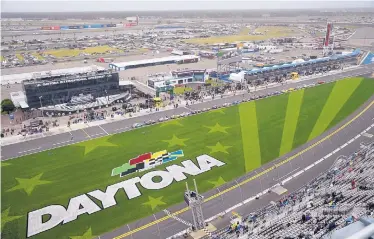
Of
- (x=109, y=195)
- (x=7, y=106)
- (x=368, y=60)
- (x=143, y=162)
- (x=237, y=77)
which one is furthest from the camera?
(x=368, y=60)

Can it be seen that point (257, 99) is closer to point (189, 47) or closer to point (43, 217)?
point (43, 217)

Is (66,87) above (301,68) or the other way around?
above

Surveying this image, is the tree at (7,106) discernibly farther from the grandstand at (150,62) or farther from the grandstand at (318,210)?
the grandstand at (318,210)

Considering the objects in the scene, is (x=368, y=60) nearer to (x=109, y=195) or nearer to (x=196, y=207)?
(x=196, y=207)

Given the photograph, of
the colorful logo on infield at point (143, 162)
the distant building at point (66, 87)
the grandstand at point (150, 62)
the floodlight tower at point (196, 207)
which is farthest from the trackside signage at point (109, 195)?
the grandstand at point (150, 62)

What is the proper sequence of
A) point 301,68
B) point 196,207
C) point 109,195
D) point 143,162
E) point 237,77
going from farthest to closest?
point 301,68 → point 237,77 → point 143,162 → point 109,195 → point 196,207

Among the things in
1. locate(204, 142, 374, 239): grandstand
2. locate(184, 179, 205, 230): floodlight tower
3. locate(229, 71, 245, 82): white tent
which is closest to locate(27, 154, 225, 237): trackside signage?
locate(184, 179, 205, 230): floodlight tower

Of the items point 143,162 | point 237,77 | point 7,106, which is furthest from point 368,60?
point 7,106

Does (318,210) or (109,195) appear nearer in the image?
(318,210)
